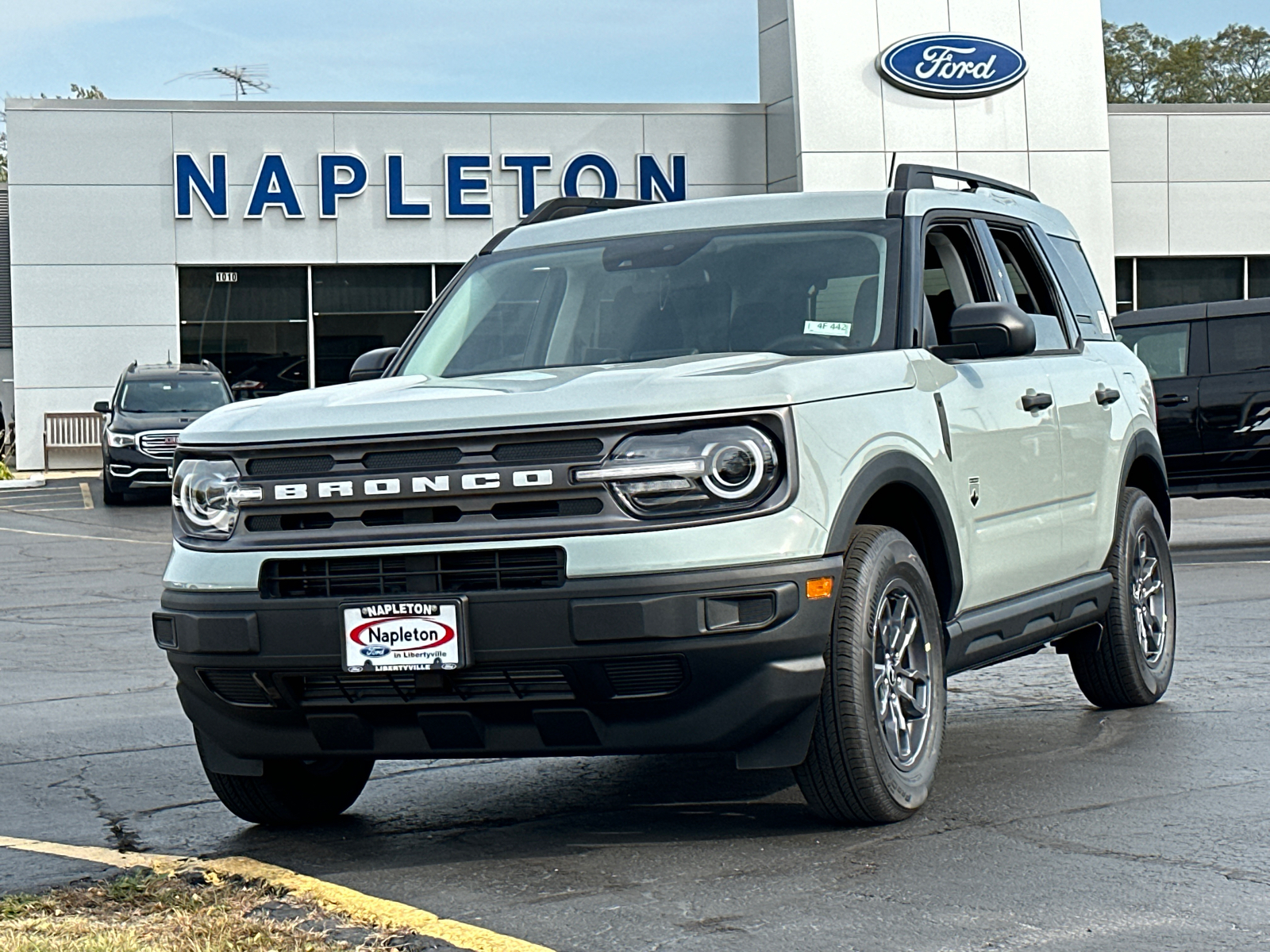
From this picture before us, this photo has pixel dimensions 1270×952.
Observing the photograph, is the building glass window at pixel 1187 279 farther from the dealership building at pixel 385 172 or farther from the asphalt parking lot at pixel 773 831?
the asphalt parking lot at pixel 773 831

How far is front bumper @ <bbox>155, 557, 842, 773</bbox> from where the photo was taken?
4660 mm

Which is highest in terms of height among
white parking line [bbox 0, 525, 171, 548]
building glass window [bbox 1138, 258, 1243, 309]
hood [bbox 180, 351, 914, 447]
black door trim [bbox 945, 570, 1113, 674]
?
building glass window [bbox 1138, 258, 1243, 309]

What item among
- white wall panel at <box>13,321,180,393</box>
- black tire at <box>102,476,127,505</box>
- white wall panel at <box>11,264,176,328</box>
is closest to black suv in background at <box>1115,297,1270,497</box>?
black tire at <box>102,476,127,505</box>

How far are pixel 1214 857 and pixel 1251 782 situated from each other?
109 cm

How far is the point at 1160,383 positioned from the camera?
50.2 feet

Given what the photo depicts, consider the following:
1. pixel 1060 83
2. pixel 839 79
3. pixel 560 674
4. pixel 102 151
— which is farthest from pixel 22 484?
pixel 560 674

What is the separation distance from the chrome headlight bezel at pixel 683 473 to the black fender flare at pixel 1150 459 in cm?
308

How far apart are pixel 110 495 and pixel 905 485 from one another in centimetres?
2014

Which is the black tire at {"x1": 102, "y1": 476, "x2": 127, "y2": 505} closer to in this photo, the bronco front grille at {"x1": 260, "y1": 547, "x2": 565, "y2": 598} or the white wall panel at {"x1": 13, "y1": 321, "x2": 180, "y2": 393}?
the white wall panel at {"x1": 13, "y1": 321, "x2": 180, "y2": 393}

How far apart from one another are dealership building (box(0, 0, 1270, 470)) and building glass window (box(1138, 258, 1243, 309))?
1.94m

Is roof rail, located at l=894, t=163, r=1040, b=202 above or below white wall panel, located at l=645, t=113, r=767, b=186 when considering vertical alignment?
below

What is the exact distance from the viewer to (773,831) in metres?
5.26

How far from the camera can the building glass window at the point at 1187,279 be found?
33531mm

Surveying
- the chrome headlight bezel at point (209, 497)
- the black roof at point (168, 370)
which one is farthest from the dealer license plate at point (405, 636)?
the black roof at point (168, 370)
